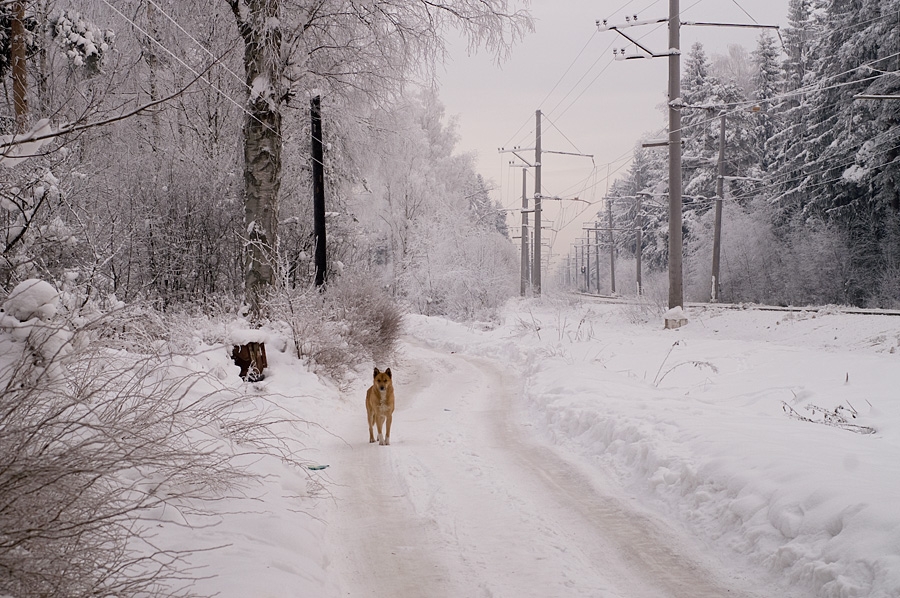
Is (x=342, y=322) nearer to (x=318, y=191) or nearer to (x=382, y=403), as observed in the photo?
(x=318, y=191)

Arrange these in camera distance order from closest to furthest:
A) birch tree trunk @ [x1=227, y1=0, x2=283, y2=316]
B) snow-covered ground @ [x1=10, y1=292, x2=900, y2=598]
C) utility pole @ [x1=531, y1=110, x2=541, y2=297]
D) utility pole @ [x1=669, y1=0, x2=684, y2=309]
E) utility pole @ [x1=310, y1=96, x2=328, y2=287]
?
snow-covered ground @ [x1=10, y1=292, x2=900, y2=598]
birch tree trunk @ [x1=227, y1=0, x2=283, y2=316]
utility pole @ [x1=310, y1=96, x2=328, y2=287]
utility pole @ [x1=669, y1=0, x2=684, y2=309]
utility pole @ [x1=531, y1=110, x2=541, y2=297]

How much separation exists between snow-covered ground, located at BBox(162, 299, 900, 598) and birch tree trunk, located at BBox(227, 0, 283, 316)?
288 centimetres

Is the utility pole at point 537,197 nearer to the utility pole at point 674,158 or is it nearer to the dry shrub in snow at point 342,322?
the utility pole at point 674,158

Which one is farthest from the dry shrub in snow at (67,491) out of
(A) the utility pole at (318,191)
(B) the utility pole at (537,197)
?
(B) the utility pole at (537,197)

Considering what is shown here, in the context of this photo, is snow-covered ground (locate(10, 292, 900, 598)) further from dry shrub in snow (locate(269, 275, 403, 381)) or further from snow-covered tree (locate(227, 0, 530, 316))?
snow-covered tree (locate(227, 0, 530, 316))

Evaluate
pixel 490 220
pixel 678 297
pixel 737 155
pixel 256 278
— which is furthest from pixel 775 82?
pixel 256 278

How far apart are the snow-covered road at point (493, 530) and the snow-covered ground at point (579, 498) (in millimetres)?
19

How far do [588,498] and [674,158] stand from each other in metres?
15.4

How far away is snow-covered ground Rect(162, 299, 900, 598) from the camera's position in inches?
159

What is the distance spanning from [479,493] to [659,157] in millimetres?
51757

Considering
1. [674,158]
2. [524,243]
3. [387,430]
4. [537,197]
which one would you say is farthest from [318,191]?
[524,243]

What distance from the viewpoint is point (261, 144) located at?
13398 millimetres

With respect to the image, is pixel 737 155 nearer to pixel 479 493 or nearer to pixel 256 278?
pixel 256 278

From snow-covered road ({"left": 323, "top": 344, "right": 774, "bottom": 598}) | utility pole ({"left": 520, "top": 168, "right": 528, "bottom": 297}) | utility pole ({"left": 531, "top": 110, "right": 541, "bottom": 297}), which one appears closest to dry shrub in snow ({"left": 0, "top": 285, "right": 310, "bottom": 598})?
snow-covered road ({"left": 323, "top": 344, "right": 774, "bottom": 598})
